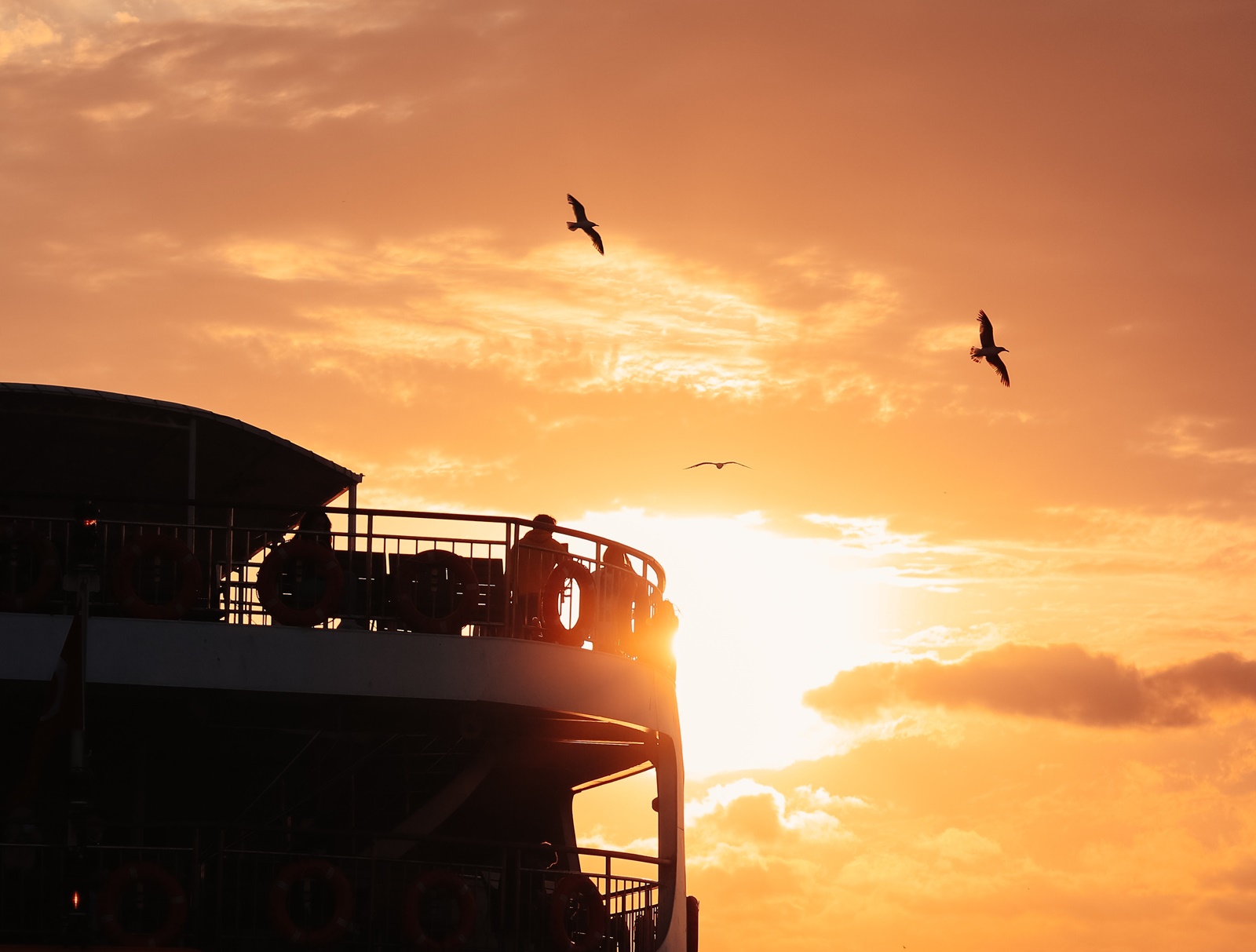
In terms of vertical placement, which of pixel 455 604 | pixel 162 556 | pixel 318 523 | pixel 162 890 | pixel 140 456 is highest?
pixel 140 456

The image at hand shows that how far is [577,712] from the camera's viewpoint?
17047 mm

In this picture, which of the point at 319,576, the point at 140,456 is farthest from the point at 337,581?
the point at 140,456

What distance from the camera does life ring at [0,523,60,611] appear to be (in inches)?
605

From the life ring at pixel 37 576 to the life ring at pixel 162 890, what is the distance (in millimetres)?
2778

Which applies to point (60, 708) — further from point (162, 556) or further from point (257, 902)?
point (257, 902)

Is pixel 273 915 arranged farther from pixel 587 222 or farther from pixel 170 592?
pixel 587 222

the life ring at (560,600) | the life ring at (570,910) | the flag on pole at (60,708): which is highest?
the life ring at (560,600)

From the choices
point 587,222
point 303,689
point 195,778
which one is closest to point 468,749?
point 195,778

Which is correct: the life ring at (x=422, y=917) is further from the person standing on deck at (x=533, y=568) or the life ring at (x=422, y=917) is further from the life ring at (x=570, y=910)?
the person standing on deck at (x=533, y=568)

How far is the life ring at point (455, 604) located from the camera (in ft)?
53.6

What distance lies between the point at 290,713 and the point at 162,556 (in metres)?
2.27

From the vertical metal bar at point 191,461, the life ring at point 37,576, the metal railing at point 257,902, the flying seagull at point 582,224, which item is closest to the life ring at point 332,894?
the metal railing at point 257,902

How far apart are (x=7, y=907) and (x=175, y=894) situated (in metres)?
1.89

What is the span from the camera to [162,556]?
15.8 m
